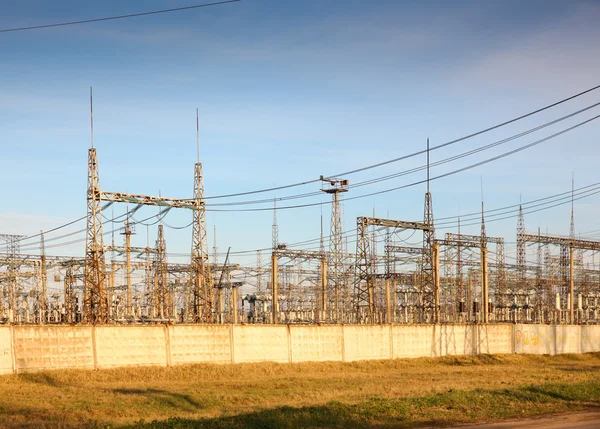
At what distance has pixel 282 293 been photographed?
99.8 meters

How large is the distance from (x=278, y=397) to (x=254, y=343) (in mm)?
13424

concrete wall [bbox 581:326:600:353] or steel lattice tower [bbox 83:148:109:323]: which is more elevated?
steel lattice tower [bbox 83:148:109:323]

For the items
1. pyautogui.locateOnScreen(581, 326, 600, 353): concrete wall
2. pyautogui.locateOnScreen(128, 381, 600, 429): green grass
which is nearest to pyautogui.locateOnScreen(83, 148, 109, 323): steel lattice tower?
pyautogui.locateOnScreen(128, 381, 600, 429): green grass

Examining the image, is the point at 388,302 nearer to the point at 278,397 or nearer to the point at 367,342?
the point at 367,342

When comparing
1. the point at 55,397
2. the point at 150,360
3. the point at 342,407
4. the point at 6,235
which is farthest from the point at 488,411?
the point at 6,235

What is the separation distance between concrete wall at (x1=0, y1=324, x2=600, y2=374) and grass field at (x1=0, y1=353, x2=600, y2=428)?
89cm

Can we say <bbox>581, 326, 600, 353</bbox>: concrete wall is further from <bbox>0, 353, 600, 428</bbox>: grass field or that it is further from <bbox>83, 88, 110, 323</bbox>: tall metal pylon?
<bbox>83, 88, 110, 323</bbox>: tall metal pylon

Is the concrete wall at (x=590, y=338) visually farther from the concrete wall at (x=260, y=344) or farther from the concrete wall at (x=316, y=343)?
the concrete wall at (x=260, y=344)

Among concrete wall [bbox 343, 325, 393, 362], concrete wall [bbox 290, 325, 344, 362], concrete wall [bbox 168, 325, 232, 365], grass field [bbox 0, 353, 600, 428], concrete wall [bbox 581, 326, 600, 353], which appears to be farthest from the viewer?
concrete wall [bbox 581, 326, 600, 353]

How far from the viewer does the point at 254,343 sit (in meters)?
41.4

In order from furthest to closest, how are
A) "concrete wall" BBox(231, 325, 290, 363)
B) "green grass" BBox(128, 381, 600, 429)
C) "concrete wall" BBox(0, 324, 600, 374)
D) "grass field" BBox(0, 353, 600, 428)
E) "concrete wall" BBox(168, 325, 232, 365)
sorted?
1. "concrete wall" BBox(231, 325, 290, 363)
2. "concrete wall" BBox(168, 325, 232, 365)
3. "concrete wall" BBox(0, 324, 600, 374)
4. "grass field" BBox(0, 353, 600, 428)
5. "green grass" BBox(128, 381, 600, 429)

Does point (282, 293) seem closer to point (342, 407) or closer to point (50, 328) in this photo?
point (50, 328)

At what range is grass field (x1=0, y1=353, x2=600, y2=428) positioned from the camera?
2095cm

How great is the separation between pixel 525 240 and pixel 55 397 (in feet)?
177
